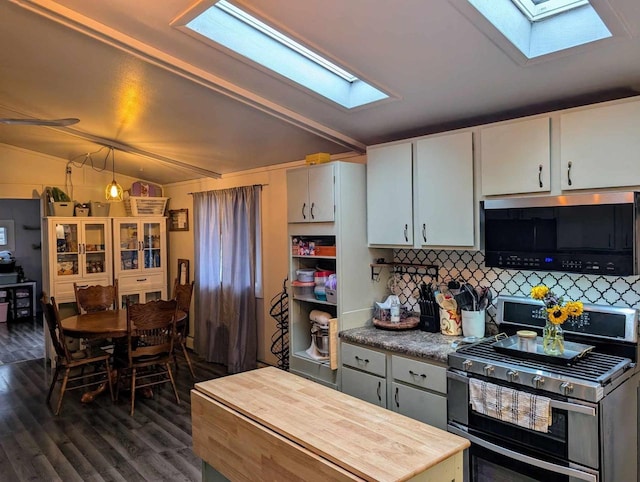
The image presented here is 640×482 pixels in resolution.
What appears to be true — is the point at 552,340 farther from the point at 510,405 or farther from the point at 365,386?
the point at 365,386

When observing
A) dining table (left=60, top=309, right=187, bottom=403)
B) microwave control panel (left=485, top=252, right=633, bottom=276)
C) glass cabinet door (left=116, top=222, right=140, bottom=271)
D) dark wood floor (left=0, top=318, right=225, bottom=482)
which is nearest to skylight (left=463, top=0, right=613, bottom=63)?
microwave control panel (left=485, top=252, right=633, bottom=276)

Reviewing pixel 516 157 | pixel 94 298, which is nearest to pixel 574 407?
pixel 516 157

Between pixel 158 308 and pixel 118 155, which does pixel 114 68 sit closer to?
pixel 158 308

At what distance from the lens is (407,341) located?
289 centimetres

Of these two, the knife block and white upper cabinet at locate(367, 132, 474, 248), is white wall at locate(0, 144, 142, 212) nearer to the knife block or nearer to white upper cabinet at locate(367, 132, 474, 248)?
white upper cabinet at locate(367, 132, 474, 248)

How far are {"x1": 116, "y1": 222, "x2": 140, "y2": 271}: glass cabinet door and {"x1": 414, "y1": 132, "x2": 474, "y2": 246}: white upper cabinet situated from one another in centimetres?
438

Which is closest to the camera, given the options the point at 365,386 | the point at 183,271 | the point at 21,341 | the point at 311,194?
the point at 365,386

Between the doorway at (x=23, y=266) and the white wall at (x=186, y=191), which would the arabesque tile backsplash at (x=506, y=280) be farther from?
the doorway at (x=23, y=266)

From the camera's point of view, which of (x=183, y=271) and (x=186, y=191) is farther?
(x=183, y=271)

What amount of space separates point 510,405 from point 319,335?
165cm

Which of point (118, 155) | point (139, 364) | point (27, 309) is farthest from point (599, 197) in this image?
point (27, 309)

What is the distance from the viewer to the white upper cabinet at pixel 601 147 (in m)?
2.16

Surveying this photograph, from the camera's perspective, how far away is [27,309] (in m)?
8.55

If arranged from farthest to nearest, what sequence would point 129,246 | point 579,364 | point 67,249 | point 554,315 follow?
point 129,246
point 67,249
point 554,315
point 579,364
